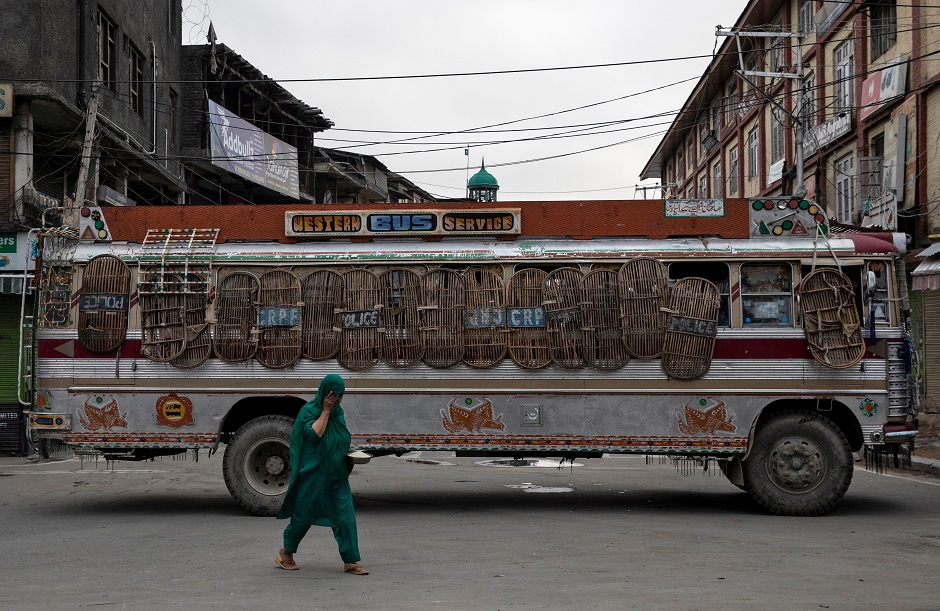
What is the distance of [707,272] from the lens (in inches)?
415

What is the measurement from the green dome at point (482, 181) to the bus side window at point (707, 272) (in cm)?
3442

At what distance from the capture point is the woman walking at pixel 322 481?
7.26m

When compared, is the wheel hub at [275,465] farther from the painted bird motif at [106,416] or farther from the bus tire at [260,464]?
the painted bird motif at [106,416]

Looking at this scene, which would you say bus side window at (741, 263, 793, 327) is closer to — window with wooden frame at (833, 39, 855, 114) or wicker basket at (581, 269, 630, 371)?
wicker basket at (581, 269, 630, 371)

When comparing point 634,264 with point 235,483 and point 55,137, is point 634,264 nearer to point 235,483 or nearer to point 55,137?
point 235,483

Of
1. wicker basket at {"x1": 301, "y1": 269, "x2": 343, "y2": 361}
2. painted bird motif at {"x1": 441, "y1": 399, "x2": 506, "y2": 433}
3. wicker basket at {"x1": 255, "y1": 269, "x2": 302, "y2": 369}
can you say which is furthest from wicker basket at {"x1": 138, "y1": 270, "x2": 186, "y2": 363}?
painted bird motif at {"x1": 441, "y1": 399, "x2": 506, "y2": 433}

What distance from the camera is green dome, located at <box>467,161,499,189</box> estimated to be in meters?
44.8

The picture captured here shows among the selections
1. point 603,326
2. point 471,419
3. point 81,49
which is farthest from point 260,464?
point 81,49

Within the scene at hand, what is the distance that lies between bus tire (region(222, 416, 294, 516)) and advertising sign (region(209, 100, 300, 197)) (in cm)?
1949

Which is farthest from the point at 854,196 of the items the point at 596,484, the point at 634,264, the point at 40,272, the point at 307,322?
the point at 40,272

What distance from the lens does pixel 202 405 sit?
35.0 feet

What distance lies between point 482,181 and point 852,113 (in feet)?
73.3

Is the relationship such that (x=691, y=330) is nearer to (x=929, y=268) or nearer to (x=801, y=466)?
(x=801, y=466)

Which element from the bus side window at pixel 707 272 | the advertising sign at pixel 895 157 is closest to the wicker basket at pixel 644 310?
the bus side window at pixel 707 272
